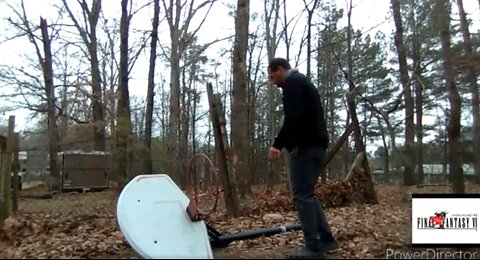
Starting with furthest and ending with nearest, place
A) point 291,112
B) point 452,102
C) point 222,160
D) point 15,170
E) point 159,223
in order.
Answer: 1. point 15,170
2. point 452,102
3. point 222,160
4. point 159,223
5. point 291,112

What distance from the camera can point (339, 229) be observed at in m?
5.89

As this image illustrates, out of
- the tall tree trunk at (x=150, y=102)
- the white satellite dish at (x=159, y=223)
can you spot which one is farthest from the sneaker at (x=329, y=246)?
the tall tree trunk at (x=150, y=102)

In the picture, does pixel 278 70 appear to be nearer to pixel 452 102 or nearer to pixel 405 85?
pixel 452 102

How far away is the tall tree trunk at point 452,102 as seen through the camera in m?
7.47

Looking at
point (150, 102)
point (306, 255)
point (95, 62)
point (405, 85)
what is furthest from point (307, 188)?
point (95, 62)

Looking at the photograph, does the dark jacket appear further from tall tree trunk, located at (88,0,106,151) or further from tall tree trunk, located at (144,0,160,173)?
tall tree trunk, located at (88,0,106,151)

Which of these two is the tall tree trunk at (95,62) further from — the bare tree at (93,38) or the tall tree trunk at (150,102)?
the tall tree trunk at (150,102)

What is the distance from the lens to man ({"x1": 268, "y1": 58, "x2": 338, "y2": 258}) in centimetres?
430

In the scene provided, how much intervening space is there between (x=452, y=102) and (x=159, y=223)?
559 cm

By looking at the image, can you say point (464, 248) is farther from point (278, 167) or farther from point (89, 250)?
point (278, 167)

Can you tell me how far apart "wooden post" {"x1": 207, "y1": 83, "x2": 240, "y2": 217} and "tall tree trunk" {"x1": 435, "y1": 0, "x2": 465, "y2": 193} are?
344 cm

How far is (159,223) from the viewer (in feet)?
14.6

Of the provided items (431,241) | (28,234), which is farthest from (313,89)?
(28,234)

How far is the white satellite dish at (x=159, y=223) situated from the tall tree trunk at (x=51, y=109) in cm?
1543
